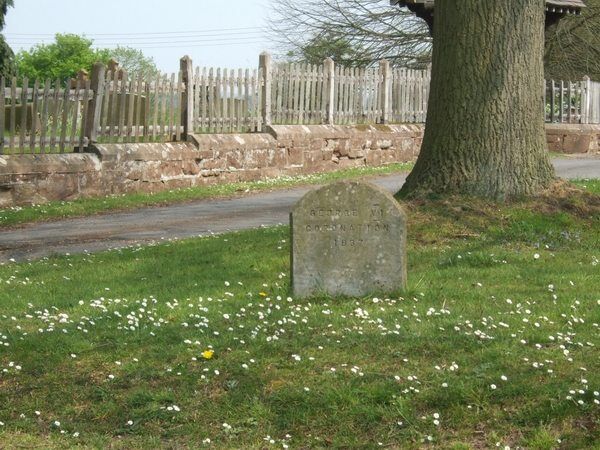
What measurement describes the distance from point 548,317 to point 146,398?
124 inches

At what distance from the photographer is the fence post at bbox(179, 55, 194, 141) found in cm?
1995

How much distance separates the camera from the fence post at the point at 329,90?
2411 cm

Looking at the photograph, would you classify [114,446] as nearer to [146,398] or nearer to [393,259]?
[146,398]

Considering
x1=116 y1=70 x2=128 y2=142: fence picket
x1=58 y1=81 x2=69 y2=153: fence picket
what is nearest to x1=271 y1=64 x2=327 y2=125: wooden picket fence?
x1=116 y1=70 x2=128 y2=142: fence picket

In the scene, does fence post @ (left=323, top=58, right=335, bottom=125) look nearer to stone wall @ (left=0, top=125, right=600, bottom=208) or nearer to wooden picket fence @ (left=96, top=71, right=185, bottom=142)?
stone wall @ (left=0, top=125, right=600, bottom=208)

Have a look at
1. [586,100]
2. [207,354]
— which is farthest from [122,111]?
Result: [586,100]

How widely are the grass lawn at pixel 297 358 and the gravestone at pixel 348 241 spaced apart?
0.16 metres

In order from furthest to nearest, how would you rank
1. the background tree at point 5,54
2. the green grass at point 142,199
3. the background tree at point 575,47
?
the background tree at point 575,47 < the background tree at point 5,54 < the green grass at point 142,199

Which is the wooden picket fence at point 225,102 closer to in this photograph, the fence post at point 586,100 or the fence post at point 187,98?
the fence post at point 187,98

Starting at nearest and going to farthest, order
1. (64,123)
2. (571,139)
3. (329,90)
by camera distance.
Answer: (64,123) → (329,90) → (571,139)

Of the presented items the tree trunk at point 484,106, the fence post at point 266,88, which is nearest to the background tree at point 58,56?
the fence post at point 266,88

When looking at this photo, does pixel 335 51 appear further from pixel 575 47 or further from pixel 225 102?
pixel 225 102

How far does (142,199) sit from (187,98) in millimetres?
3434

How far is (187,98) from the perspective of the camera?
65.6ft
